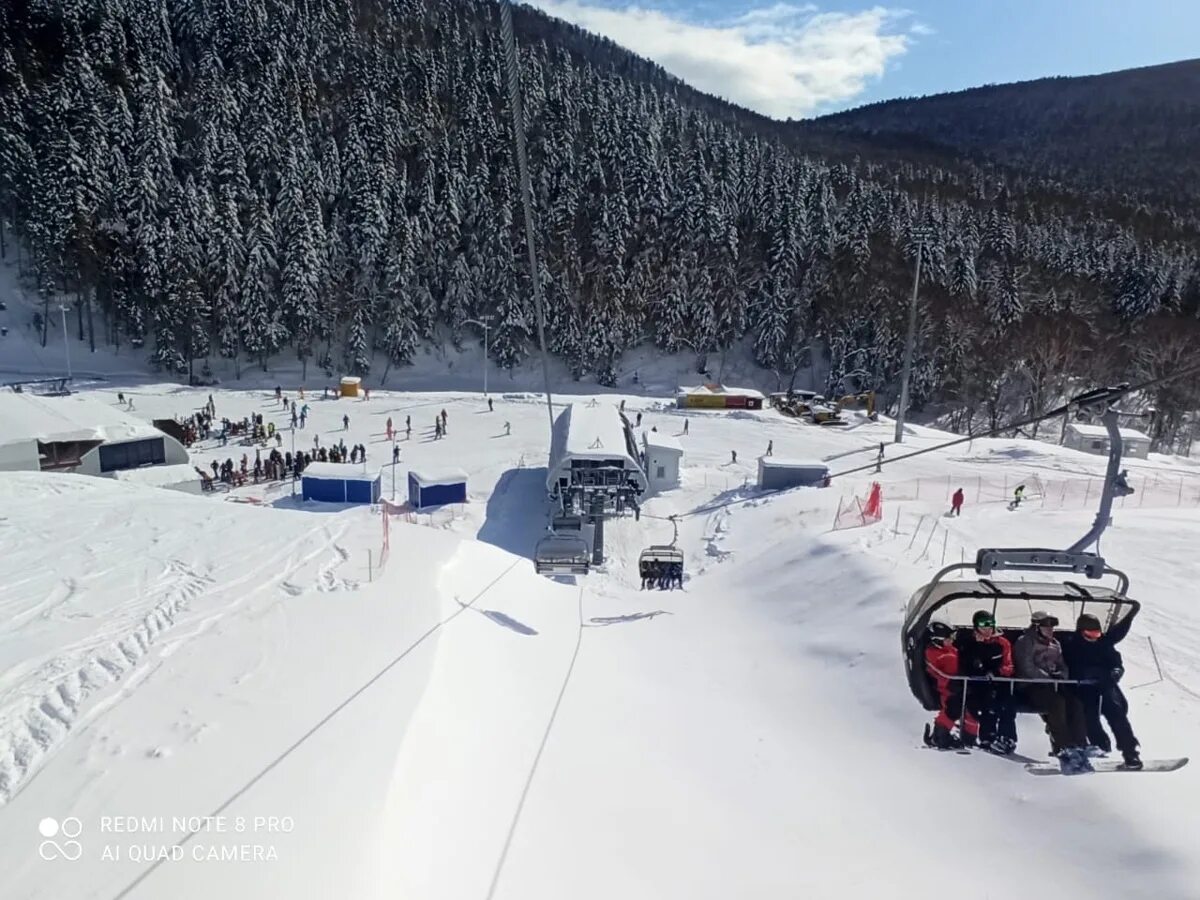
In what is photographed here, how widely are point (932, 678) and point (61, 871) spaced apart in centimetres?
701

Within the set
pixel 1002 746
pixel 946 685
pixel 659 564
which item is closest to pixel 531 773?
pixel 946 685

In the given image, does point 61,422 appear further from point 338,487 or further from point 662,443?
point 662,443

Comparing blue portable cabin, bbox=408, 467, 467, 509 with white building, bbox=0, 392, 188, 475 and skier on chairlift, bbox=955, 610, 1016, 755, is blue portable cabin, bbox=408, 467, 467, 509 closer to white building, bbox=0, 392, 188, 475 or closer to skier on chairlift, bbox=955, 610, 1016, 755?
white building, bbox=0, 392, 188, 475

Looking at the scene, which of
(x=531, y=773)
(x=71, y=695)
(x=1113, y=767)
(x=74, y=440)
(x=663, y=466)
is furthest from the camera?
(x=663, y=466)

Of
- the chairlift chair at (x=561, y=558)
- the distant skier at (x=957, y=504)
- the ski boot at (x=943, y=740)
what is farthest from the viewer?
the distant skier at (x=957, y=504)

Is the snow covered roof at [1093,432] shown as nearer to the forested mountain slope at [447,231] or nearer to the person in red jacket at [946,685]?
the forested mountain slope at [447,231]

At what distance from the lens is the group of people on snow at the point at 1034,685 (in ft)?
18.0

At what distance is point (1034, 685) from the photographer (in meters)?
5.66

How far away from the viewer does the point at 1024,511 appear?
67.6 ft

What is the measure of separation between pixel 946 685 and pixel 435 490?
19236 mm

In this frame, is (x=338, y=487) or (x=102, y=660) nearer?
(x=102, y=660)

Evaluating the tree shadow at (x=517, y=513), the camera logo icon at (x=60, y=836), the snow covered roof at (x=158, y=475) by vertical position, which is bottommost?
the tree shadow at (x=517, y=513)

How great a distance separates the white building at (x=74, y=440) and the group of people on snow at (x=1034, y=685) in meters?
26.1

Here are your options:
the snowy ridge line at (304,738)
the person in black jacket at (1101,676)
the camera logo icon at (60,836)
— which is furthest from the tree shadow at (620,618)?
the person in black jacket at (1101,676)
